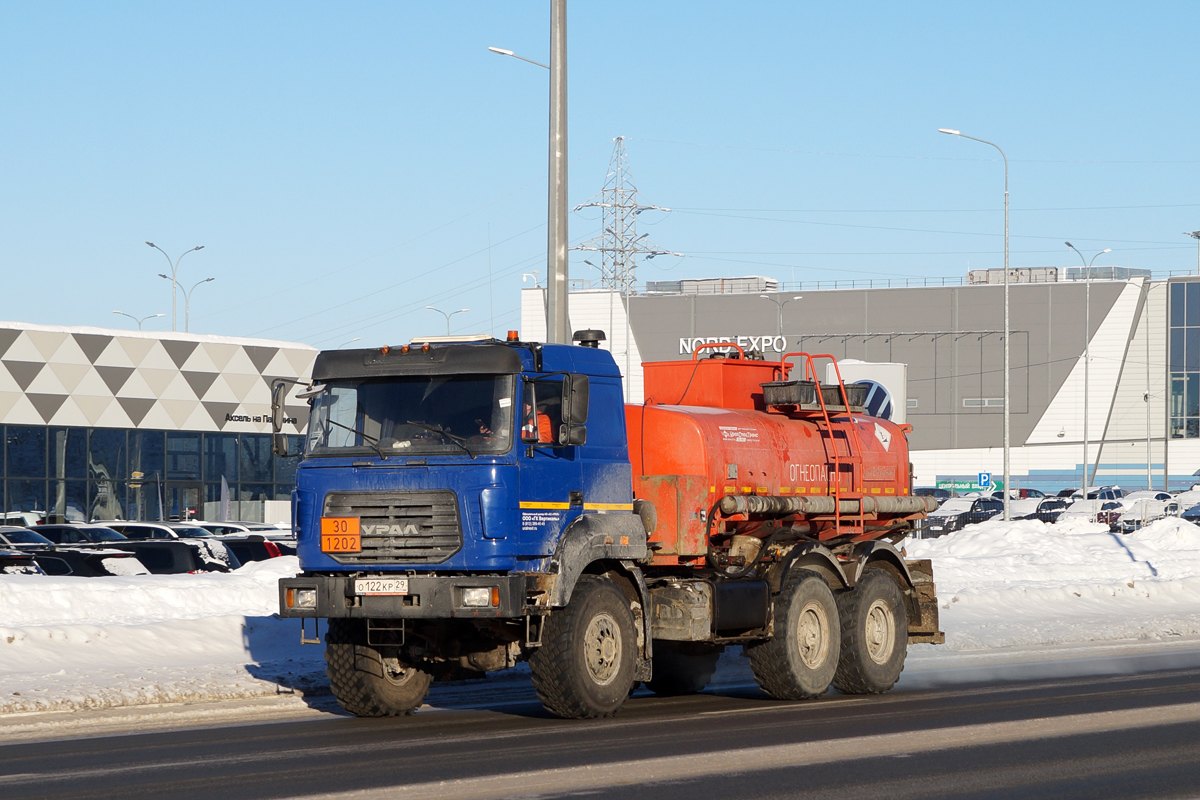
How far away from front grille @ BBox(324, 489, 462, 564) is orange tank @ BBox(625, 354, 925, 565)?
250 centimetres

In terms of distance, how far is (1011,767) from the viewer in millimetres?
9680

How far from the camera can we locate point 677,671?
1542cm

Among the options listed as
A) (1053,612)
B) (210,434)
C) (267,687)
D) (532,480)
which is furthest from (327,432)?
(210,434)

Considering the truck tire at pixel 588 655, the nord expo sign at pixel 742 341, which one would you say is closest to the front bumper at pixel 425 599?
the truck tire at pixel 588 655

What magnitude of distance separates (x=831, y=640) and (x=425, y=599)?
505 cm

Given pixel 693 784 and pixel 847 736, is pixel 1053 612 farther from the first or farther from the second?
pixel 693 784

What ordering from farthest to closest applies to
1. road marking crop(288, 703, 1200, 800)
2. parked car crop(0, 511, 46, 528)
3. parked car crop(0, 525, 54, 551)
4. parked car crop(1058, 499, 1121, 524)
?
parked car crop(1058, 499, 1121, 524), parked car crop(0, 511, 46, 528), parked car crop(0, 525, 54, 551), road marking crop(288, 703, 1200, 800)

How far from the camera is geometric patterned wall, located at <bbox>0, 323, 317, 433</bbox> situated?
53.5 metres

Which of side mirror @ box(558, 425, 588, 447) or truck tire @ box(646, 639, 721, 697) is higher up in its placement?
side mirror @ box(558, 425, 588, 447)

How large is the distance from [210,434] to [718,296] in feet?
190

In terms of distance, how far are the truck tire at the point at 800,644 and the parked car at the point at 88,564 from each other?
1605cm

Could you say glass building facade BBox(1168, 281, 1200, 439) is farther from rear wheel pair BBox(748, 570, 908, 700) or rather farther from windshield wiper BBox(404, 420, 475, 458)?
windshield wiper BBox(404, 420, 475, 458)

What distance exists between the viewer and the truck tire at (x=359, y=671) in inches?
502

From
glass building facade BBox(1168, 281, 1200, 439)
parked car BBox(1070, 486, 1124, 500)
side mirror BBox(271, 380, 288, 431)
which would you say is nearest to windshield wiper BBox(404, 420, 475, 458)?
side mirror BBox(271, 380, 288, 431)
